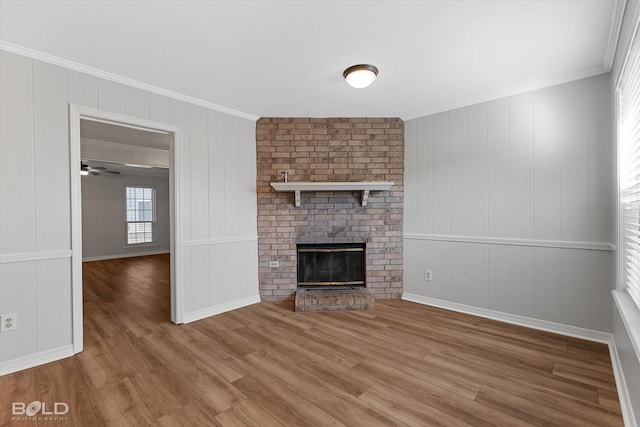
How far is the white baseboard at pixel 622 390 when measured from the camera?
1510 mm

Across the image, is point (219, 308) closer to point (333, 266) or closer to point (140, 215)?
point (333, 266)

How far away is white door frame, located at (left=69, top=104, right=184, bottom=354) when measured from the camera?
2297 mm

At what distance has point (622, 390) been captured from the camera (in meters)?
1.74

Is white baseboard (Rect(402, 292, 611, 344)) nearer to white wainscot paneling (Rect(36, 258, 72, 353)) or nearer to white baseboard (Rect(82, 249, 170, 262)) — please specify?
white wainscot paneling (Rect(36, 258, 72, 353))

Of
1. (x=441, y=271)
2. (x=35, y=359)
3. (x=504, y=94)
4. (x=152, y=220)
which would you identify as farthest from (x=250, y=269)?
(x=152, y=220)

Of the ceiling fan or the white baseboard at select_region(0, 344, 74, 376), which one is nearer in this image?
the white baseboard at select_region(0, 344, 74, 376)

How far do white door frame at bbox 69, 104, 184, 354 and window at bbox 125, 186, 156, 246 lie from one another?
19.3 feet

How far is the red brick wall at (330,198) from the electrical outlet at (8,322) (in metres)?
2.19

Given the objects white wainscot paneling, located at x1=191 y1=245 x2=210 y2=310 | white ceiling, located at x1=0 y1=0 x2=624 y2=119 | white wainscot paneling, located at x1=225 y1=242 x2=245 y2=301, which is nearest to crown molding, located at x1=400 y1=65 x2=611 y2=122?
white ceiling, located at x1=0 y1=0 x2=624 y2=119

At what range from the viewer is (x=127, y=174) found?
24.2ft

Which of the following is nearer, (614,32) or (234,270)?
(614,32)

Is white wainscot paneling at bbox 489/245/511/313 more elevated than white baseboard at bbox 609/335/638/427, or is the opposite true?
white wainscot paneling at bbox 489/245/511/313

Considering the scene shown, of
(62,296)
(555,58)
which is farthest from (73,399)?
(555,58)

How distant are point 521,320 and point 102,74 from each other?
15.2ft
